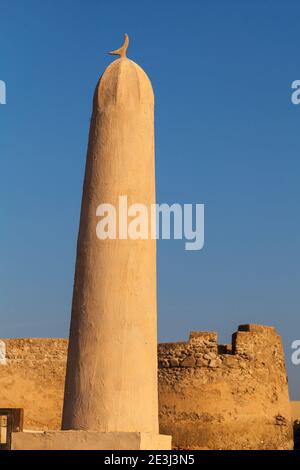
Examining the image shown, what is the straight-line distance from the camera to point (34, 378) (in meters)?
23.1

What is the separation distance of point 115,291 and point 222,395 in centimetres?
1356

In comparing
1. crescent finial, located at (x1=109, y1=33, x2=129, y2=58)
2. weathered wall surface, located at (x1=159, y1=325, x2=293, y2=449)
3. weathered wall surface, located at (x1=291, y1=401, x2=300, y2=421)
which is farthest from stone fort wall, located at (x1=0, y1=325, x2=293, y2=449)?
weathered wall surface, located at (x1=291, y1=401, x2=300, y2=421)

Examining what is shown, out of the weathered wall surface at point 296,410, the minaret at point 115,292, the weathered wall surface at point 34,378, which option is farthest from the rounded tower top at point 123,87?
the weathered wall surface at point 296,410

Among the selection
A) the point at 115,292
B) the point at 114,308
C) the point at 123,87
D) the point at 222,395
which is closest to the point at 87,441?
the point at 114,308

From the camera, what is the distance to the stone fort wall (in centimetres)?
2039

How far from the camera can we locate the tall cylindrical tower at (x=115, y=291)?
735cm

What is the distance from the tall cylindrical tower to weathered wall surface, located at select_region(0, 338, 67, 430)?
1557 centimetres

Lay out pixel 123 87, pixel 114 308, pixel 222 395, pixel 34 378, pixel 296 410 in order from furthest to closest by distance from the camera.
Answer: pixel 296 410
pixel 34 378
pixel 222 395
pixel 123 87
pixel 114 308

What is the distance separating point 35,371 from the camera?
76.0 feet

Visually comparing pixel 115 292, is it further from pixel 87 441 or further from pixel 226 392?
pixel 226 392

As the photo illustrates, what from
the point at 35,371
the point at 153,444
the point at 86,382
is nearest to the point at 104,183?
the point at 86,382

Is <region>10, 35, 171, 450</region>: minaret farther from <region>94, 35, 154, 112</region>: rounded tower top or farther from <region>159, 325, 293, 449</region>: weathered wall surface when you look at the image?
<region>159, 325, 293, 449</region>: weathered wall surface

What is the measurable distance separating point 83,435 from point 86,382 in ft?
1.51

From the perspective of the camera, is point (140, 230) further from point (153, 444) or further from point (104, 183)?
point (153, 444)
